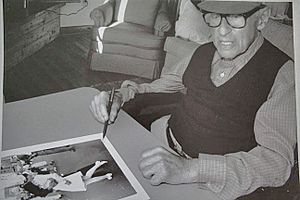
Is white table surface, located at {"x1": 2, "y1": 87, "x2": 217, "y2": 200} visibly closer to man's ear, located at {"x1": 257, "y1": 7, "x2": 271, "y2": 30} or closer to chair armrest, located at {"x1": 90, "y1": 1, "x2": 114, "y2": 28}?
chair armrest, located at {"x1": 90, "y1": 1, "x2": 114, "y2": 28}

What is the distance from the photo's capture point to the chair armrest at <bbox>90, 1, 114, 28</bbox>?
3.19ft

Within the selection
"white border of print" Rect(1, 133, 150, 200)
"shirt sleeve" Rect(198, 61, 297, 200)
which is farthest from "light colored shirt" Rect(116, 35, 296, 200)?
"white border of print" Rect(1, 133, 150, 200)

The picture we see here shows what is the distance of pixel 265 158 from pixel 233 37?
0.25 metres

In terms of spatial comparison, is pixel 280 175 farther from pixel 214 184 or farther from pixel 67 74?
pixel 67 74

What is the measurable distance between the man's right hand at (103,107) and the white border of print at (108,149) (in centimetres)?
4

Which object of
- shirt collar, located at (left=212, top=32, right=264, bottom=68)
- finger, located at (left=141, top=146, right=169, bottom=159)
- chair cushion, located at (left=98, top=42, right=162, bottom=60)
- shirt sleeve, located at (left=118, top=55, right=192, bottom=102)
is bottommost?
finger, located at (left=141, top=146, right=169, bottom=159)

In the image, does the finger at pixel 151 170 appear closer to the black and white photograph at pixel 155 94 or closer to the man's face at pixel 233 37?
the black and white photograph at pixel 155 94

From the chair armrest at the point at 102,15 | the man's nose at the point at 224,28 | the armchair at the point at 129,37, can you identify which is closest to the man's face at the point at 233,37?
the man's nose at the point at 224,28

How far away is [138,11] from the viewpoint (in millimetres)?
979

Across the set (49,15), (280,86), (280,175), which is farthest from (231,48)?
(49,15)

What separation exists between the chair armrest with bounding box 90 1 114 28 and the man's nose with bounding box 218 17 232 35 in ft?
0.73

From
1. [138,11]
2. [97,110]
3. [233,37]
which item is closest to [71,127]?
[97,110]

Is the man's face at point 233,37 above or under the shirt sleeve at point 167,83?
above

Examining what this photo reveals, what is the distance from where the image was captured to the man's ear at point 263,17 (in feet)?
3.18
